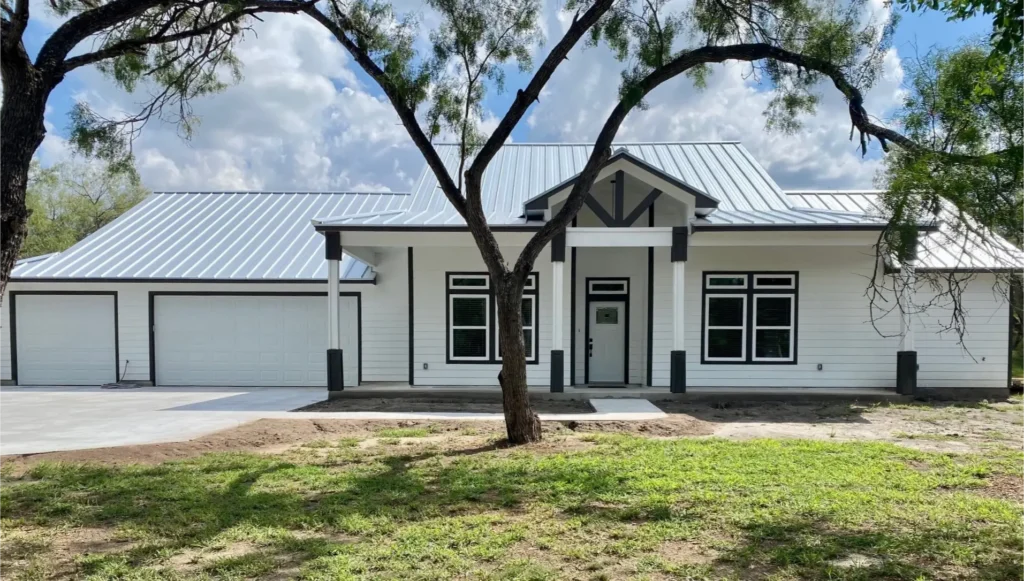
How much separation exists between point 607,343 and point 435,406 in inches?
173

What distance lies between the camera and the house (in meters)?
12.1

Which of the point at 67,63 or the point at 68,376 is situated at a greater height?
the point at 67,63

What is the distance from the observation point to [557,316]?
39.7ft

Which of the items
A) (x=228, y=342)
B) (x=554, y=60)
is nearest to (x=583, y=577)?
(x=554, y=60)

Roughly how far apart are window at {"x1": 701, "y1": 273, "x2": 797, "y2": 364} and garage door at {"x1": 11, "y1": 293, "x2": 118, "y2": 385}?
44.6 ft

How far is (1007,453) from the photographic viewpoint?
23.1ft

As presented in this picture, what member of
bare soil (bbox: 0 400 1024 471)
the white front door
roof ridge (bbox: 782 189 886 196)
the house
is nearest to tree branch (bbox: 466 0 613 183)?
bare soil (bbox: 0 400 1024 471)

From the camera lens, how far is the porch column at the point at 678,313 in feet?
39.3

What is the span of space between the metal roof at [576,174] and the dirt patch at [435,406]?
3382 millimetres

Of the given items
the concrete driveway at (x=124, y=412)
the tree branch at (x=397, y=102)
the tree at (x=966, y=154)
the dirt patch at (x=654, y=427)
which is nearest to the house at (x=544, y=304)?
the concrete driveway at (x=124, y=412)

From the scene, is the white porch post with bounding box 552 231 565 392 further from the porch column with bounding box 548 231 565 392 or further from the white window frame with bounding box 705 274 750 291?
the white window frame with bounding box 705 274 750 291

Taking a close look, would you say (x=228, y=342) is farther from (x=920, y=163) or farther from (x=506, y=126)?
(x=920, y=163)

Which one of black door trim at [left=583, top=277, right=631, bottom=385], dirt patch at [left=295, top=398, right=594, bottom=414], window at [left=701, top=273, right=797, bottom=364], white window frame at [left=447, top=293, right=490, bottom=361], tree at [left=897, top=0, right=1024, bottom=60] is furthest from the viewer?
black door trim at [left=583, top=277, right=631, bottom=385]

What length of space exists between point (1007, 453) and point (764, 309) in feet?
20.5
